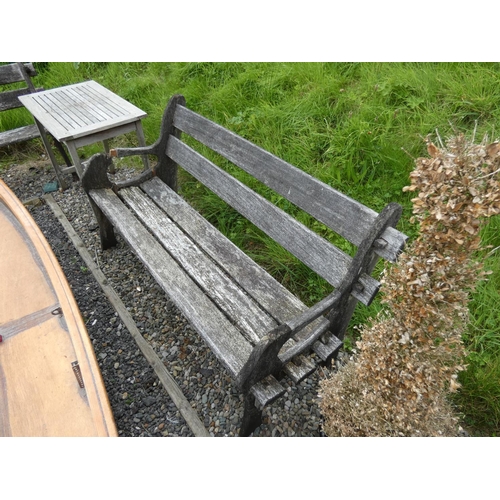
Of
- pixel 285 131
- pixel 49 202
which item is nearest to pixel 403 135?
pixel 285 131

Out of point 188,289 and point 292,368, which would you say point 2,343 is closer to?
point 188,289

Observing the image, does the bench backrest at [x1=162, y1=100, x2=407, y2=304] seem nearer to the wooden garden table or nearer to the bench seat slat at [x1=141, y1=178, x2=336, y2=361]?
the bench seat slat at [x1=141, y1=178, x2=336, y2=361]

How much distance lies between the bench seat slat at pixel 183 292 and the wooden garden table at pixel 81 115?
697 mm

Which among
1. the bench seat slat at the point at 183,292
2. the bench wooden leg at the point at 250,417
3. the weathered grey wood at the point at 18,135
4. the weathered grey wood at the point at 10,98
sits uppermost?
the weathered grey wood at the point at 10,98

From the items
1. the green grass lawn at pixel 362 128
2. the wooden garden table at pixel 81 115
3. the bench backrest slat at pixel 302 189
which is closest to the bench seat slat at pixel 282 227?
the bench backrest slat at pixel 302 189

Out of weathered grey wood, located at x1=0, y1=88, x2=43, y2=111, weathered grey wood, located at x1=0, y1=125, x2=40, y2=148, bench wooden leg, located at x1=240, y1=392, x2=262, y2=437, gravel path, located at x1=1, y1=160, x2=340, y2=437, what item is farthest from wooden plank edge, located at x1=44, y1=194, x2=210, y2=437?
weathered grey wood, located at x1=0, y1=88, x2=43, y2=111

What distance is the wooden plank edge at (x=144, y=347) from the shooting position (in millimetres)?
2355

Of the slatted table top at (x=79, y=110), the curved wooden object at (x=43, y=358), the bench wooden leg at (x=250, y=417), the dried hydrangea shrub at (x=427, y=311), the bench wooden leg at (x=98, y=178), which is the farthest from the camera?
the slatted table top at (x=79, y=110)

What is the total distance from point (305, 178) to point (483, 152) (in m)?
1.06

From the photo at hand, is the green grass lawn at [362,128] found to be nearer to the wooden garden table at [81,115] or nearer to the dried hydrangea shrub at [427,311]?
the wooden garden table at [81,115]

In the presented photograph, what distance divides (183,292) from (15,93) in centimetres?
383

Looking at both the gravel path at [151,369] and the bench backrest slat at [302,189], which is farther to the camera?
the gravel path at [151,369]

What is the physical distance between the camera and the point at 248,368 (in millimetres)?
1739

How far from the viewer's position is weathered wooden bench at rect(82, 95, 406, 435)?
184 cm
